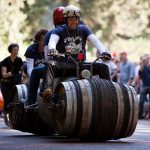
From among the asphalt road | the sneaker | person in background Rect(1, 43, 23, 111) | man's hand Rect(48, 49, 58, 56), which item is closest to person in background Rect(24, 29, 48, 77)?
the asphalt road

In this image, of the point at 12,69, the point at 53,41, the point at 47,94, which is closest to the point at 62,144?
the point at 47,94

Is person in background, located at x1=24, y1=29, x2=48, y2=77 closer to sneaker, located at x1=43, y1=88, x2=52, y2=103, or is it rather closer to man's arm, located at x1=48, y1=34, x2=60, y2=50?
man's arm, located at x1=48, y1=34, x2=60, y2=50

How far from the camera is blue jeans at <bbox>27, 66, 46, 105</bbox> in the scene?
1383cm

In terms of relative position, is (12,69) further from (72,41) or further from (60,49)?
(72,41)

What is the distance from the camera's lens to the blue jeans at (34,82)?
1383cm

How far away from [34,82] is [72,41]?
119 centimetres

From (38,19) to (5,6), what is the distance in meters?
11.4

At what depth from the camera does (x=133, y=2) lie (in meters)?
53.1

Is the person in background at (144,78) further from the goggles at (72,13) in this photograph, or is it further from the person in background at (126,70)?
the goggles at (72,13)

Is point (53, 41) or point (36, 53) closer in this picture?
point (53, 41)

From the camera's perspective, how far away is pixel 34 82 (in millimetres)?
13992

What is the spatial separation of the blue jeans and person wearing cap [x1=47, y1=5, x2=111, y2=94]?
2.28 feet

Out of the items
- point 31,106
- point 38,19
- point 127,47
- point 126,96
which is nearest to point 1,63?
point 31,106

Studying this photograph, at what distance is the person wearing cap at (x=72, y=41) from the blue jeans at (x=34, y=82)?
0.69 meters
